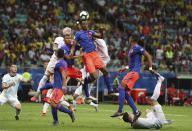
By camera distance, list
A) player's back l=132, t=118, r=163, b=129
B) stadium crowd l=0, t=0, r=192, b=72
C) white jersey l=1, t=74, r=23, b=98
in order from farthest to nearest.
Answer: stadium crowd l=0, t=0, r=192, b=72, white jersey l=1, t=74, r=23, b=98, player's back l=132, t=118, r=163, b=129

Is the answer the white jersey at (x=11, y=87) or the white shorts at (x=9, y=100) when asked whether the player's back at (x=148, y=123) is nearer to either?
the white shorts at (x=9, y=100)

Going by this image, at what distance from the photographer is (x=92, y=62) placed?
1571 cm

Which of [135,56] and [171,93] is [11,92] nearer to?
[135,56]

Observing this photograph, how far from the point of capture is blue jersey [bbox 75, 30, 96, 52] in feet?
51.2

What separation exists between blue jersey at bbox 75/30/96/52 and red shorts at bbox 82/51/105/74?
18 centimetres

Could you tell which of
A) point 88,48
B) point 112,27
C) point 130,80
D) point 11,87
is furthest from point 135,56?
point 112,27

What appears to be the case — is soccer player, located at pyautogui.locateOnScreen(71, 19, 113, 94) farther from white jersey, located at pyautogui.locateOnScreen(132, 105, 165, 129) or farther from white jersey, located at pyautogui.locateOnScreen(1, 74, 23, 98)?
white jersey, located at pyautogui.locateOnScreen(132, 105, 165, 129)

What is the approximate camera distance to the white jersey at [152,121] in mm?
12766

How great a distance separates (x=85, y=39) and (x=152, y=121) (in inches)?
154

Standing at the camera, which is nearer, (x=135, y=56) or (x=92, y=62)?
(x=135, y=56)

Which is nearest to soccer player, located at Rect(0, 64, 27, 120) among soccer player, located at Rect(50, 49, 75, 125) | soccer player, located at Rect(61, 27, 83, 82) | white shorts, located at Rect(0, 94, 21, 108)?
white shorts, located at Rect(0, 94, 21, 108)

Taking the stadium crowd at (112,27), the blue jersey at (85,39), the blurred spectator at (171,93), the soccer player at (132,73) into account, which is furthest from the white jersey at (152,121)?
the stadium crowd at (112,27)

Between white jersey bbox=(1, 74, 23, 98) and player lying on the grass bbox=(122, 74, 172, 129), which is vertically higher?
white jersey bbox=(1, 74, 23, 98)

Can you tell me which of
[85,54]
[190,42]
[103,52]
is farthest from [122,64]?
[85,54]
